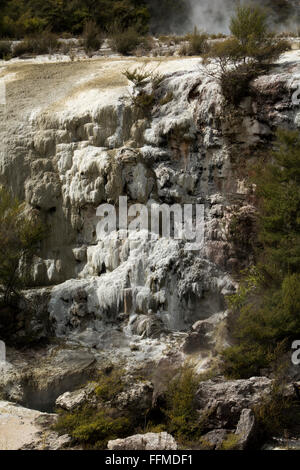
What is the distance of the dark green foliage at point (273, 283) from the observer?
9.77m

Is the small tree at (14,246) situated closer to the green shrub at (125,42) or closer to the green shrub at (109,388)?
the green shrub at (109,388)

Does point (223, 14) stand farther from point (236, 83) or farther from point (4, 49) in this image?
point (236, 83)

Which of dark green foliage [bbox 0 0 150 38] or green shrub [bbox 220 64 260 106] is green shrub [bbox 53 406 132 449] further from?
dark green foliage [bbox 0 0 150 38]

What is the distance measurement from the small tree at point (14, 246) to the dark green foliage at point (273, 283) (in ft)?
16.6

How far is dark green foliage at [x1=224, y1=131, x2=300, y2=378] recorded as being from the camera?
977 cm

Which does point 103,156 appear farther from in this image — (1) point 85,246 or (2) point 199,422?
(2) point 199,422

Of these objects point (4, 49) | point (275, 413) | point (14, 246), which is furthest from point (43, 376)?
point (4, 49)

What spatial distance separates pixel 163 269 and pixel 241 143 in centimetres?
372

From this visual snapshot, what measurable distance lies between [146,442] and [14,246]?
21.0ft

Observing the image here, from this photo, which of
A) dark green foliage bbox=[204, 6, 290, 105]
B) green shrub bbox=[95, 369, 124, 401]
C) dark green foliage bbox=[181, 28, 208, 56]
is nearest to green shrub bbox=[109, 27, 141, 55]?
dark green foliage bbox=[181, 28, 208, 56]

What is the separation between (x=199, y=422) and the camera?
8.67 metres

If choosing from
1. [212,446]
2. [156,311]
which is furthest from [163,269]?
[212,446]

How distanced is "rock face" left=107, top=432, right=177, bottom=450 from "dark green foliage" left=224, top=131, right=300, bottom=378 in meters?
2.16

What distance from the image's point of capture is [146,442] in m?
8.07
